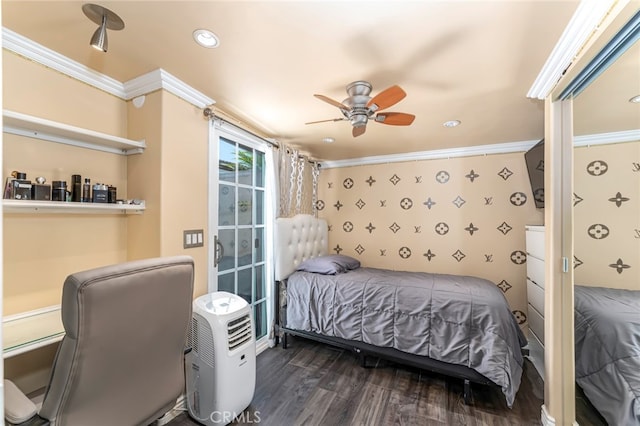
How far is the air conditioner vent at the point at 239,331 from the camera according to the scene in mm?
→ 1842

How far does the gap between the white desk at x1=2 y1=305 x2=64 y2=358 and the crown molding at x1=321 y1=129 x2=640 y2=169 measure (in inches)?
128

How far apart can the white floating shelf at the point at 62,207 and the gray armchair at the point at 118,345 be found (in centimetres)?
75

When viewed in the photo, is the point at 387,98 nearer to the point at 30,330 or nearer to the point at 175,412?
the point at 30,330

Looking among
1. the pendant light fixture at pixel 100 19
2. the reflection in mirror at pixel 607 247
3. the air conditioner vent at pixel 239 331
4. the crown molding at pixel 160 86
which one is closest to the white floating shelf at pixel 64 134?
the crown molding at pixel 160 86

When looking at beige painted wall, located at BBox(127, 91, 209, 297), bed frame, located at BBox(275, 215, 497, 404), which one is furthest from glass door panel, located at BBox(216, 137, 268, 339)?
beige painted wall, located at BBox(127, 91, 209, 297)

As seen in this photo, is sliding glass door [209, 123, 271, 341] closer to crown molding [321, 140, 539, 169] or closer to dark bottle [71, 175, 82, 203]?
dark bottle [71, 175, 82, 203]

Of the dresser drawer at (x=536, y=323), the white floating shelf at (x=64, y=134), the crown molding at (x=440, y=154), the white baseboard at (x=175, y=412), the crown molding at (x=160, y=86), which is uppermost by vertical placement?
the crown molding at (x=160, y=86)

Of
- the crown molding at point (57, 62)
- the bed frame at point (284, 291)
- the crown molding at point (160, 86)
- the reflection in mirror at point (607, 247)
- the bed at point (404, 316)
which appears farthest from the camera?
the bed frame at point (284, 291)

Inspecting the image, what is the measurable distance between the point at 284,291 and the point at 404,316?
1.30m

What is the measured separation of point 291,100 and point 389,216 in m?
2.22

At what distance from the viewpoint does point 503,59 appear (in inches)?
63.2

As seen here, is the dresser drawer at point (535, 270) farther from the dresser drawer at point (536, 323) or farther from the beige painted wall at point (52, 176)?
the beige painted wall at point (52, 176)

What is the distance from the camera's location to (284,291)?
119 inches

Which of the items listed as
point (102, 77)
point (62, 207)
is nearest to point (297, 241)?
point (62, 207)
